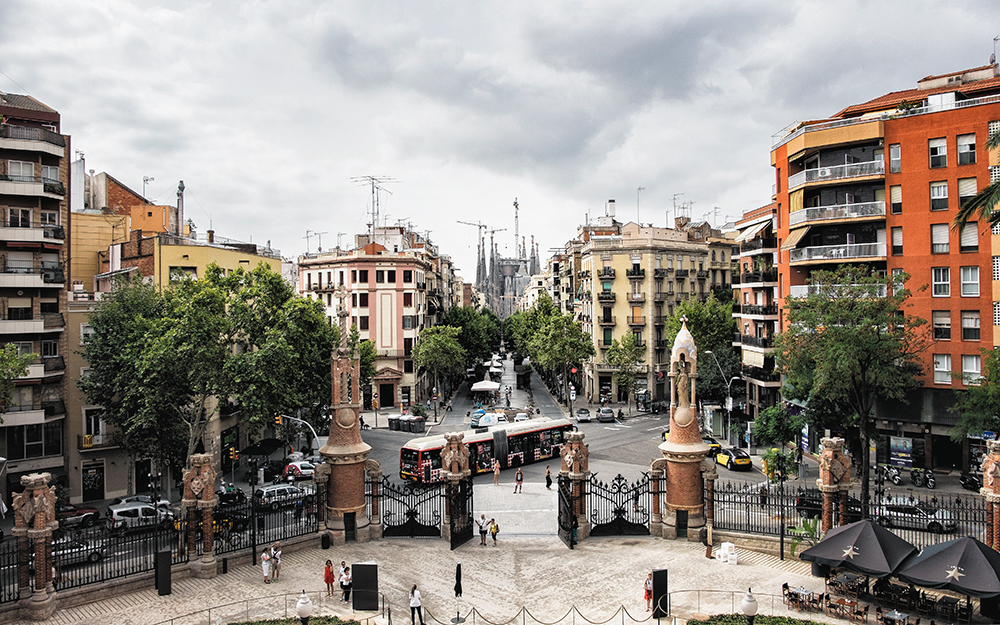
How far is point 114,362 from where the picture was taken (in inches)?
1378

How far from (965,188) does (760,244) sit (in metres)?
16.2

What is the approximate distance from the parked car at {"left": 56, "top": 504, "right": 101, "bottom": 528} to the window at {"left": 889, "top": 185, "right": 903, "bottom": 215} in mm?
45522

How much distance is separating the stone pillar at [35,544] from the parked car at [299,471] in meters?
19.8

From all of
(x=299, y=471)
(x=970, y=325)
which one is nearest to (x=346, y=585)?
(x=299, y=471)

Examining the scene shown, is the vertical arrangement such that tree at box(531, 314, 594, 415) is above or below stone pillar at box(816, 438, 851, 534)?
above

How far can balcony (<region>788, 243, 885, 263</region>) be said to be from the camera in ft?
133

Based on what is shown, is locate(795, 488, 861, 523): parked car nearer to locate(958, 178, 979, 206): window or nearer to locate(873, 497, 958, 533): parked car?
locate(873, 497, 958, 533): parked car

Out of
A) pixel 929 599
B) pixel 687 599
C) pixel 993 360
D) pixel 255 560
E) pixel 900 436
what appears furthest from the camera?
pixel 900 436

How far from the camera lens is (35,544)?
69.2 ft

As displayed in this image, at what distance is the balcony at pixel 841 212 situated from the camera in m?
40.6

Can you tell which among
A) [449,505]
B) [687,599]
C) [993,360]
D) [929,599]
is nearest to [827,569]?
[929,599]

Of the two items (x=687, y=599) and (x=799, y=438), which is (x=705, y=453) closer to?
(x=687, y=599)

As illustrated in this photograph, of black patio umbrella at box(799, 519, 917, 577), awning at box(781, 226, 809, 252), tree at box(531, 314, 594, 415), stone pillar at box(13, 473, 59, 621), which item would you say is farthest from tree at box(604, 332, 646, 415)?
stone pillar at box(13, 473, 59, 621)

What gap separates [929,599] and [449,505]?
16.0 metres
